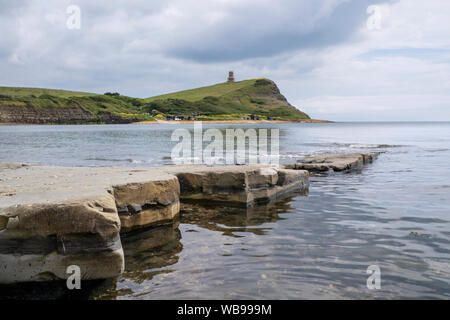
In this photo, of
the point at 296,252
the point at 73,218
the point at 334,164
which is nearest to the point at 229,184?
the point at 296,252

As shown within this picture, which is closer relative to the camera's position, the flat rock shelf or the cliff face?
the flat rock shelf

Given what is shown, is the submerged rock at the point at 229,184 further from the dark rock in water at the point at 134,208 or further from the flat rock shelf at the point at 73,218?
the dark rock in water at the point at 134,208

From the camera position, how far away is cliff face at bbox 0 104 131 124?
12850 centimetres

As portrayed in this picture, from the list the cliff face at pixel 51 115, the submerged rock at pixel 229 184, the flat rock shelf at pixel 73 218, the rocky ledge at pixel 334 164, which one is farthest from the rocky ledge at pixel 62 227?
the cliff face at pixel 51 115

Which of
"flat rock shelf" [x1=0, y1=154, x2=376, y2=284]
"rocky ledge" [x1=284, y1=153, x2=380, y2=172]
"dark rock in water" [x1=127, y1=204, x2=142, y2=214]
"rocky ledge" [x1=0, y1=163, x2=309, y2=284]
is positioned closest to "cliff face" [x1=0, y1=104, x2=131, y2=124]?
"rocky ledge" [x1=284, y1=153, x2=380, y2=172]

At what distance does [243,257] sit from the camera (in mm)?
6047

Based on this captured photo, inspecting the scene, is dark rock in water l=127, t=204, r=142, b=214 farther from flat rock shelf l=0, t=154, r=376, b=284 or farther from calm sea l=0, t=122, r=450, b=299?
calm sea l=0, t=122, r=450, b=299

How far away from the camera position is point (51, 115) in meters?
137

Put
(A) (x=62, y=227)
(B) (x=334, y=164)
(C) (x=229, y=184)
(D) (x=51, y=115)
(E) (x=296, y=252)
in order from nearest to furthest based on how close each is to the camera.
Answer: (A) (x=62, y=227) → (E) (x=296, y=252) → (C) (x=229, y=184) → (B) (x=334, y=164) → (D) (x=51, y=115)

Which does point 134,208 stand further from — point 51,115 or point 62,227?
point 51,115
